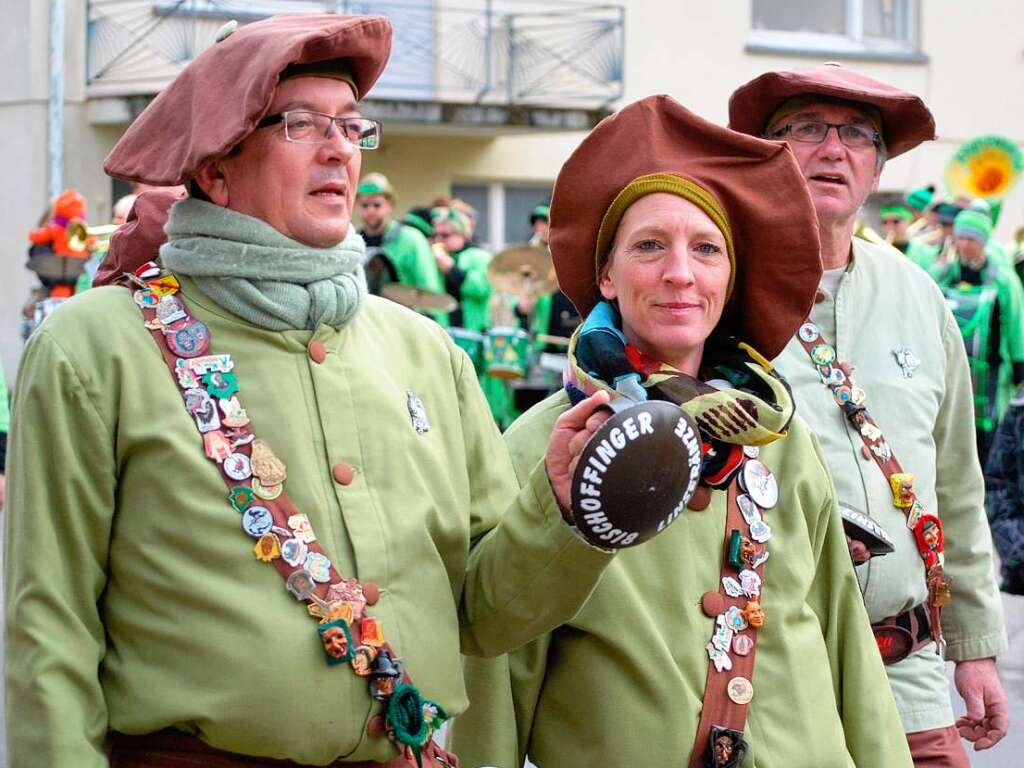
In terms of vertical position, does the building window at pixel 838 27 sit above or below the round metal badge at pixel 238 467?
above

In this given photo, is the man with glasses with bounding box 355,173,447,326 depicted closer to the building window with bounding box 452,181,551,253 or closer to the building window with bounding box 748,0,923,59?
the building window with bounding box 452,181,551,253

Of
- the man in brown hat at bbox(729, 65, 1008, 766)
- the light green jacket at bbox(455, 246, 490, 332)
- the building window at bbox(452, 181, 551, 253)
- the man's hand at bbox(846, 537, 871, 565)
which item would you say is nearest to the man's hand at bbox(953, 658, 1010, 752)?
the man in brown hat at bbox(729, 65, 1008, 766)

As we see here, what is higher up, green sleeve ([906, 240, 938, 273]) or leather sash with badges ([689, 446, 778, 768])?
green sleeve ([906, 240, 938, 273])

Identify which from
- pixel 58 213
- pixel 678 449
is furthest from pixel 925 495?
pixel 58 213

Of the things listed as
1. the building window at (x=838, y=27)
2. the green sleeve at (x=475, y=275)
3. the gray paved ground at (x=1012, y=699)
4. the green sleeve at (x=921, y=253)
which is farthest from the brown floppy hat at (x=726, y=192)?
the building window at (x=838, y=27)

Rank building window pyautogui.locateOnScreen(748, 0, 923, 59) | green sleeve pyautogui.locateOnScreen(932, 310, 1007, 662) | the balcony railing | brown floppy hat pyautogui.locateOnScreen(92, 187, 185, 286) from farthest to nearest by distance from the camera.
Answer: building window pyautogui.locateOnScreen(748, 0, 923, 59), the balcony railing, green sleeve pyautogui.locateOnScreen(932, 310, 1007, 662), brown floppy hat pyautogui.locateOnScreen(92, 187, 185, 286)

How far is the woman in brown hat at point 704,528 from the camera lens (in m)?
3.06

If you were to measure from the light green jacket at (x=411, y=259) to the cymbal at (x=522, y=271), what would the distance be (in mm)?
1018

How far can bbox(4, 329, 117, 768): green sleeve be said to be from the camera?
8.68 ft

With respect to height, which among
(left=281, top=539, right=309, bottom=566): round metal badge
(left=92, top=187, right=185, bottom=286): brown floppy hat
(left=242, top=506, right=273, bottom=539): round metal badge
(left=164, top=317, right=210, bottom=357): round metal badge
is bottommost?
(left=281, top=539, right=309, bottom=566): round metal badge

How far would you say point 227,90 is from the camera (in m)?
2.86

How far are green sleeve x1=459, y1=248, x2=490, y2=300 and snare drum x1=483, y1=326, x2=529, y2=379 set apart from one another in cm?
67

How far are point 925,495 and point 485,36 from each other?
18.0 meters

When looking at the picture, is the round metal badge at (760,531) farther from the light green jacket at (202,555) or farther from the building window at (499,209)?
Answer: the building window at (499,209)
